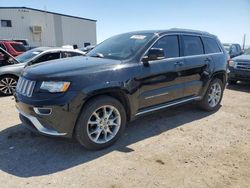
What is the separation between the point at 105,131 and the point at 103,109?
367mm

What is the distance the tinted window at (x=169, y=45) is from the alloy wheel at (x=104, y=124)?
152 cm

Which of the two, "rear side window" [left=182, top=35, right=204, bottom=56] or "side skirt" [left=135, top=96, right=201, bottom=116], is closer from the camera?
"side skirt" [left=135, top=96, right=201, bottom=116]

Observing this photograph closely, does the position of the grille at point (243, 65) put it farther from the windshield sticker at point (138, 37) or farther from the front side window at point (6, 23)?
the front side window at point (6, 23)

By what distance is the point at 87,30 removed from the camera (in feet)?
125

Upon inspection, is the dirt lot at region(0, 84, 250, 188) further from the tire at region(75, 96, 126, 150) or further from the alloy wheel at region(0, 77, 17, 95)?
the alloy wheel at region(0, 77, 17, 95)

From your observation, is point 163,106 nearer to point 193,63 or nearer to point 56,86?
point 193,63

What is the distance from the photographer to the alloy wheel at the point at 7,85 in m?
7.27

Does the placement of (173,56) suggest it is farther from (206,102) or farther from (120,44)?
(206,102)

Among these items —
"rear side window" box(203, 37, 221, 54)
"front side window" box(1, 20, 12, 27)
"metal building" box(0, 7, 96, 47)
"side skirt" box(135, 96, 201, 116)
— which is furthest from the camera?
"metal building" box(0, 7, 96, 47)

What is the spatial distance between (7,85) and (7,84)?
3 cm

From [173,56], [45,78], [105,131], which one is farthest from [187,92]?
[45,78]

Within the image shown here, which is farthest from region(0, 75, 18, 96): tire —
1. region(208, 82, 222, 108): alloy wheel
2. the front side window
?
the front side window

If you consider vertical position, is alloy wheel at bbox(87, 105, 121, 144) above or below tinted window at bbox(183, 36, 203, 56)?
below

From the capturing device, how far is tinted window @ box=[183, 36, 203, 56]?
16.5 ft
